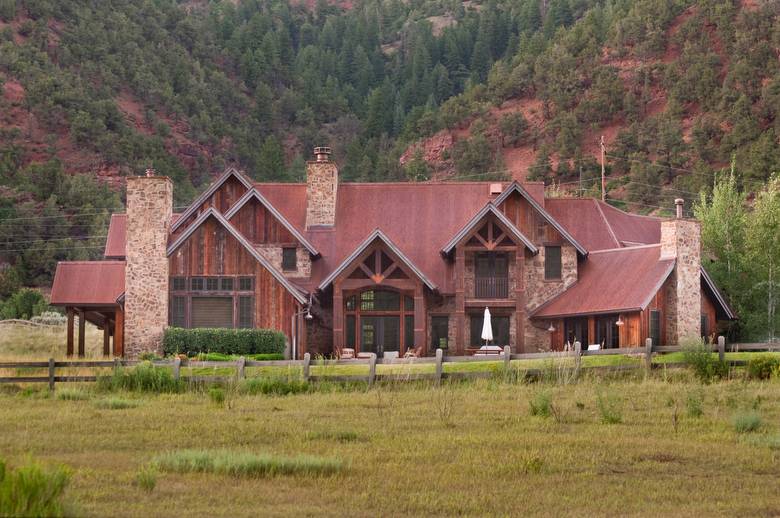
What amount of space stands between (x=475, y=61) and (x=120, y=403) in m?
139

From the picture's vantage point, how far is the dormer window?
156 ft

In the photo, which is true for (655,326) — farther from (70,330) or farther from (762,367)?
(70,330)

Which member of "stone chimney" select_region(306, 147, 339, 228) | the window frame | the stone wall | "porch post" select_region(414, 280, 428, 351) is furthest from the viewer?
"stone chimney" select_region(306, 147, 339, 228)

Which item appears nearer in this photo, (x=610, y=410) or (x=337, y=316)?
(x=610, y=410)

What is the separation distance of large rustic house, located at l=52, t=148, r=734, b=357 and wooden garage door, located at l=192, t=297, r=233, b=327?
0.04m

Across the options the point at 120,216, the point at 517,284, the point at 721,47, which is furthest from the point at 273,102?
the point at 517,284

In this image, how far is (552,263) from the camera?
4797cm

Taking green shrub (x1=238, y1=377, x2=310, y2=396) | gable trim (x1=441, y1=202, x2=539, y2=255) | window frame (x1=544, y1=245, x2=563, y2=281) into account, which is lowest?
green shrub (x1=238, y1=377, x2=310, y2=396)

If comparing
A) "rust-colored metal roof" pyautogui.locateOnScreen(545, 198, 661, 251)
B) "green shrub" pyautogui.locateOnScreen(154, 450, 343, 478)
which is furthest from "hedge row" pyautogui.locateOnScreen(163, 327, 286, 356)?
"green shrub" pyautogui.locateOnScreen(154, 450, 343, 478)

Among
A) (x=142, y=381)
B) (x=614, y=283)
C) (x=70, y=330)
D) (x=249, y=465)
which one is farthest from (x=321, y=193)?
(x=249, y=465)

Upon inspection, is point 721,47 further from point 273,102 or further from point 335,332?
point 335,332

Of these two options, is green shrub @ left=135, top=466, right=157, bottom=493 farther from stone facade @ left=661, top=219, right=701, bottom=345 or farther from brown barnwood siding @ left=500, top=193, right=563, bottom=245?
brown barnwood siding @ left=500, top=193, right=563, bottom=245

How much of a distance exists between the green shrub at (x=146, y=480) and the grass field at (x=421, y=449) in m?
0.02

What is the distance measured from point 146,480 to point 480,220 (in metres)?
28.3
